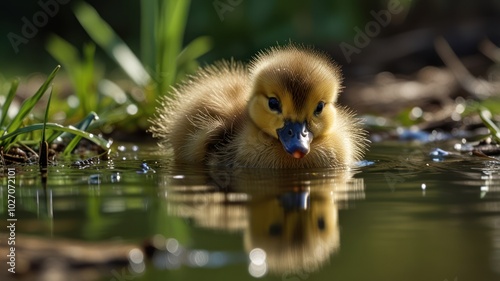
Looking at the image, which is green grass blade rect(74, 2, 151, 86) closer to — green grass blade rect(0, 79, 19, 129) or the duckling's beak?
green grass blade rect(0, 79, 19, 129)

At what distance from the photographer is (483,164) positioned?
5.66 metres

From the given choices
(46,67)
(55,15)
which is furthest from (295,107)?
(55,15)

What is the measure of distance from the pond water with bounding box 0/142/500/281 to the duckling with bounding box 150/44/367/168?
0.81ft

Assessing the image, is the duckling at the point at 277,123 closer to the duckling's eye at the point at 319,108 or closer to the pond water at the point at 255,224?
the duckling's eye at the point at 319,108

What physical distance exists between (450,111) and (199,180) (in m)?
4.13

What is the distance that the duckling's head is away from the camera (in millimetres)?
5582

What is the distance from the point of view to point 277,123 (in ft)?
18.7

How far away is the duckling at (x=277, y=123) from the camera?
5.61 metres

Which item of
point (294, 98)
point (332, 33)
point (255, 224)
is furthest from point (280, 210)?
point (332, 33)

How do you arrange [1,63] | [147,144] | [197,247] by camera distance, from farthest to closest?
[1,63] < [147,144] < [197,247]

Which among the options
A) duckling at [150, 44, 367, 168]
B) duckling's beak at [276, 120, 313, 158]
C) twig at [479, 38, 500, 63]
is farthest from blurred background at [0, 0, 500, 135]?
duckling's beak at [276, 120, 313, 158]

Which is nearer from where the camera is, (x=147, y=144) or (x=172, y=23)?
(x=147, y=144)

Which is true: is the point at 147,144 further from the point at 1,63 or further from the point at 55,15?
the point at 55,15

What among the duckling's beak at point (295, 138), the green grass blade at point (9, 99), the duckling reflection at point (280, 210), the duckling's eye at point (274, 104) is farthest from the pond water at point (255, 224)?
the green grass blade at point (9, 99)
